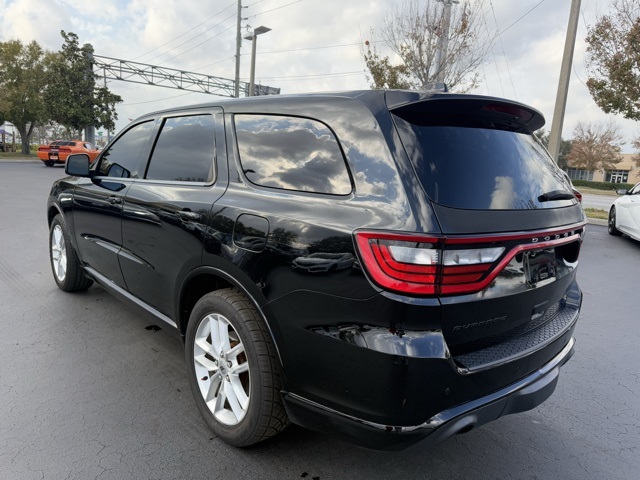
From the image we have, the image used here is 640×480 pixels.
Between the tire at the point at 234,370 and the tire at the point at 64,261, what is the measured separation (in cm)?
237

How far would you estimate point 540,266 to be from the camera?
6.63ft

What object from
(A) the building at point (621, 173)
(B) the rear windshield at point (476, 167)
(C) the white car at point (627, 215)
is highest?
(A) the building at point (621, 173)

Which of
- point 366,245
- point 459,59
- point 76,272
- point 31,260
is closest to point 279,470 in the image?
point 366,245

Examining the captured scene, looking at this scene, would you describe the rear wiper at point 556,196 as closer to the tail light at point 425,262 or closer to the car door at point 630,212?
the tail light at point 425,262

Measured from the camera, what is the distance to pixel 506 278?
1.83m

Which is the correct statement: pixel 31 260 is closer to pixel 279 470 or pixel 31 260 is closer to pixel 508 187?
pixel 279 470

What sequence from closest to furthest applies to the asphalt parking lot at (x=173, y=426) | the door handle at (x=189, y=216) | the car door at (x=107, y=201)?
the asphalt parking lot at (x=173, y=426)
the door handle at (x=189, y=216)
the car door at (x=107, y=201)

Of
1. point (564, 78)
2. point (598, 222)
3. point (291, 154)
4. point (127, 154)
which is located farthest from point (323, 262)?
point (598, 222)

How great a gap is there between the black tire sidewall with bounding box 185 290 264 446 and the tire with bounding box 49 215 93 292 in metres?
2.31

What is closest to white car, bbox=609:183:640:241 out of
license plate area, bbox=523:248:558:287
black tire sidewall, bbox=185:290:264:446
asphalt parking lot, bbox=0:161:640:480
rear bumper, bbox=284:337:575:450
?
asphalt parking lot, bbox=0:161:640:480

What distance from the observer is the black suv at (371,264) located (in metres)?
1.66

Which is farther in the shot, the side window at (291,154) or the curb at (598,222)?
the curb at (598,222)

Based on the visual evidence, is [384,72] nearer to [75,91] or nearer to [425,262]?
[425,262]

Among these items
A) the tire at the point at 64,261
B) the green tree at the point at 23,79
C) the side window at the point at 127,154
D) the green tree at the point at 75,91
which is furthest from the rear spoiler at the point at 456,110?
the green tree at the point at 23,79
